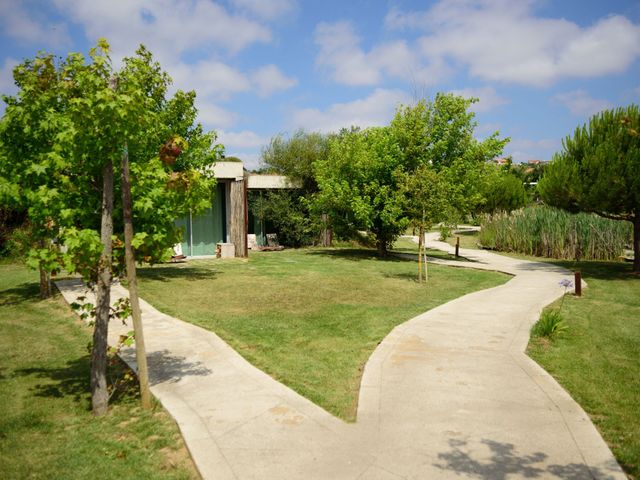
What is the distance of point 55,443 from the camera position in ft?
15.2

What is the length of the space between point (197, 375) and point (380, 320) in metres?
4.43

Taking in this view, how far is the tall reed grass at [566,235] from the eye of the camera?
21.6m

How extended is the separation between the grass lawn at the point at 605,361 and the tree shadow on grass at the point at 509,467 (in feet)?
1.55

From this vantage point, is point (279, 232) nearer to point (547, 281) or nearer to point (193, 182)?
point (547, 281)

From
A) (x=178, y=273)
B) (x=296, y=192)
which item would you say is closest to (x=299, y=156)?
(x=296, y=192)

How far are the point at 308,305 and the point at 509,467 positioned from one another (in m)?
7.29

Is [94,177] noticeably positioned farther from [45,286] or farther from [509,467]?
[45,286]

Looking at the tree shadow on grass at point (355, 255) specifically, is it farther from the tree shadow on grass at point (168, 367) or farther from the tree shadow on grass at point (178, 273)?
the tree shadow on grass at point (168, 367)

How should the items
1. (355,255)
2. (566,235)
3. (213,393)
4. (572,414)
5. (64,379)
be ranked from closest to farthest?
(572,414) → (213,393) → (64,379) → (566,235) → (355,255)

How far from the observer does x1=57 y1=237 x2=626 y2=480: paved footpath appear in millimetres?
4121

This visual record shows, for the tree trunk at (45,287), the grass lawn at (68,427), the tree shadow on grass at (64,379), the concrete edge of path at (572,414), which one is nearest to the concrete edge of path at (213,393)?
the grass lawn at (68,427)

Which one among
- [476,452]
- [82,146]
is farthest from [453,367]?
[82,146]

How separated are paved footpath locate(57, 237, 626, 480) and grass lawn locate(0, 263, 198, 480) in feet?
0.91

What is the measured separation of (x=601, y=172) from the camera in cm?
1559
